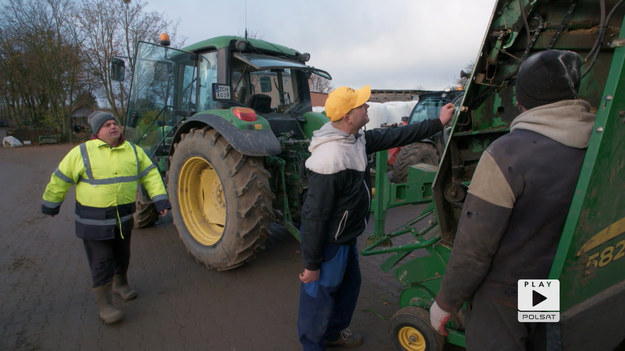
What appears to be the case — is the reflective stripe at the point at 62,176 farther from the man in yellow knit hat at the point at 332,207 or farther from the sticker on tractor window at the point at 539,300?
the sticker on tractor window at the point at 539,300

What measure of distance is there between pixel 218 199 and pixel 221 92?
1.19 meters

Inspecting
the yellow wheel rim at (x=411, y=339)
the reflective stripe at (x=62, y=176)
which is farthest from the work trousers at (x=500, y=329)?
the reflective stripe at (x=62, y=176)

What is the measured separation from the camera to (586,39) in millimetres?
1900

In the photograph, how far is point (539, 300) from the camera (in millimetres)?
1358

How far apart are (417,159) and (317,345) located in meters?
4.93

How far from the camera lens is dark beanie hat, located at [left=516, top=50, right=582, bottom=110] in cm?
129

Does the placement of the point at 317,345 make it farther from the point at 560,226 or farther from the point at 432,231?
the point at 560,226

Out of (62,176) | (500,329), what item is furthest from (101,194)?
(500,329)

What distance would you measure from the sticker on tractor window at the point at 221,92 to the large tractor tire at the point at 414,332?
9.21ft

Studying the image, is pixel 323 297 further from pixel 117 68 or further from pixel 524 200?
pixel 117 68

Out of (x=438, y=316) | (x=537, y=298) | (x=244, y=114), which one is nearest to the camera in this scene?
(x=537, y=298)

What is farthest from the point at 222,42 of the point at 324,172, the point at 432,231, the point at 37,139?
the point at 37,139

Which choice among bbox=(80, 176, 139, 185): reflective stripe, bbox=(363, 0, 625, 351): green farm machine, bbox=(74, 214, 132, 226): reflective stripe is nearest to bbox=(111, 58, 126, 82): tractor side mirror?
bbox=(80, 176, 139, 185): reflective stripe

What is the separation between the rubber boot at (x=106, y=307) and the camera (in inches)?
115
